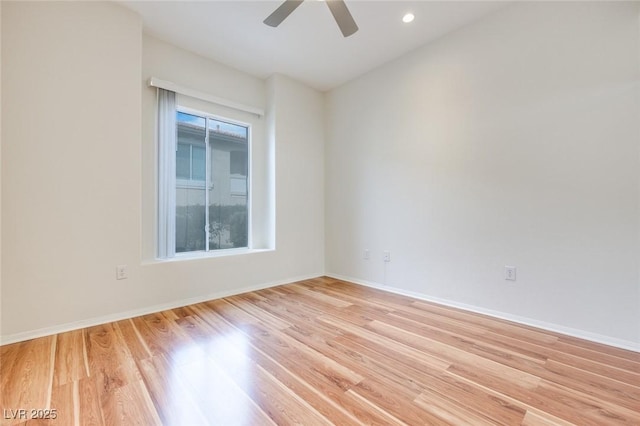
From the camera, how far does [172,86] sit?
2949 millimetres

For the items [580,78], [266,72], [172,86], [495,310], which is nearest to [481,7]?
[580,78]

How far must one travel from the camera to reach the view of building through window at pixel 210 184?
321 cm

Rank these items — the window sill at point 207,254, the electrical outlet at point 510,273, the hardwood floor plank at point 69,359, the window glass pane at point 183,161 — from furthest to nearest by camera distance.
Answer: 1. the window glass pane at point 183,161
2. the window sill at point 207,254
3. the electrical outlet at point 510,273
4. the hardwood floor plank at point 69,359

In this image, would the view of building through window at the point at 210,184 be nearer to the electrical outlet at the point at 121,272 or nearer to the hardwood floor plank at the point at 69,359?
the electrical outlet at the point at 121,272

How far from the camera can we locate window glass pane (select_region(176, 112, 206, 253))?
3.17m

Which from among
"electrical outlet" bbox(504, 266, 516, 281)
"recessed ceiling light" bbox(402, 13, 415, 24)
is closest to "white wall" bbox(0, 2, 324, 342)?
"recessed ceiling light" bbox(402, 13, 415, 24)

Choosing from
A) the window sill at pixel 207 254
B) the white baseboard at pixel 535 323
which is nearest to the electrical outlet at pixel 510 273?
the white baseboard at pixel 535 323

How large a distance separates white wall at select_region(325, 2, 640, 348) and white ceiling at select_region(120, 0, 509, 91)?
240 mm

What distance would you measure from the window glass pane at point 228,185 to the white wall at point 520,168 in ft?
5.75

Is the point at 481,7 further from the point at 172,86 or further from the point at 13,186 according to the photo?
the point at 13,186

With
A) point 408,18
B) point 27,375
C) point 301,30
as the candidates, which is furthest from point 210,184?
point 408,18

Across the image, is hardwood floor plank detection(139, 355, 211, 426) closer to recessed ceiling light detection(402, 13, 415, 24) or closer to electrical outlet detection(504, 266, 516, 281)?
electrical outlet detection(504, 266, 516, 281)

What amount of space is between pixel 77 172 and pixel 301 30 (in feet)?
8.12

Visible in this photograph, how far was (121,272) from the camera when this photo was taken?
2484mm
